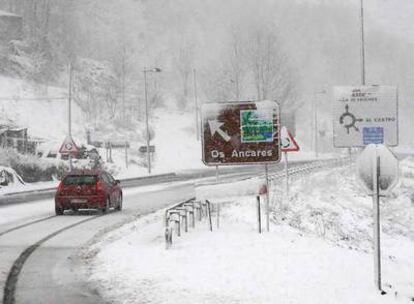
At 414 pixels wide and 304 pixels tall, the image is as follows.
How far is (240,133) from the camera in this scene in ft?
50.3

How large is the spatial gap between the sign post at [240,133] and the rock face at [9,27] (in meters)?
77.7

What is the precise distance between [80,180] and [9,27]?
71198 millimetres

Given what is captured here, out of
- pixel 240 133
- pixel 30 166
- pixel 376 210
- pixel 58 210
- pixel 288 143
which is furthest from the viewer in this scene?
pixel 30 166

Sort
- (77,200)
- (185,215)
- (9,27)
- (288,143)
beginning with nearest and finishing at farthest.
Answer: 1. (185,215)
2. (288,143)
3. (77,200)
4. (9,27)

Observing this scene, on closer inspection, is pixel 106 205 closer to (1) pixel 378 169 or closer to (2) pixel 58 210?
(2) pixel 58 210

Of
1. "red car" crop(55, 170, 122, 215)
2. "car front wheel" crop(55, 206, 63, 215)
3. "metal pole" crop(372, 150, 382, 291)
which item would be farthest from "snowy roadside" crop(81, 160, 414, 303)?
"car front wheel" crop(55, 206, 63, 215)

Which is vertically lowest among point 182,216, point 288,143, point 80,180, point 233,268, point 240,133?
point 233,268

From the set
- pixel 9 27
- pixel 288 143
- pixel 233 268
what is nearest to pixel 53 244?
pixel 233 268

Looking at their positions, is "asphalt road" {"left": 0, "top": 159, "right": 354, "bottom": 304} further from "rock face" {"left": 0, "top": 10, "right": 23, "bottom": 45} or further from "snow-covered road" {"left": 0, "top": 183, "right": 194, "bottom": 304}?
"rock face" {"left": 0, "top": 10, "right": 23, "bottom": 45}

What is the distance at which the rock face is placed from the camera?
291 feet

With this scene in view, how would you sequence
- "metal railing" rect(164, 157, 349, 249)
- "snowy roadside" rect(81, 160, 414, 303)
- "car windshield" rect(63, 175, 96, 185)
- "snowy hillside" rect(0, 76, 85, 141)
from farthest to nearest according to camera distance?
"snowy hillside" rect(0, 76, 85, 141) → "car windshield" rect(63, 175, 96, 185) → "metal railing" rect(164, 157, 349, 249) → "snowy roadside" rect(81, 160, 414, 303)

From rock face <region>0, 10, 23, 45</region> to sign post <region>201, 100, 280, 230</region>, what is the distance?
77.7 m

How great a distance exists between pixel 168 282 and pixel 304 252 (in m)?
3.31

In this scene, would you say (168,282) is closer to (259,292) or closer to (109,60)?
(259,292)
